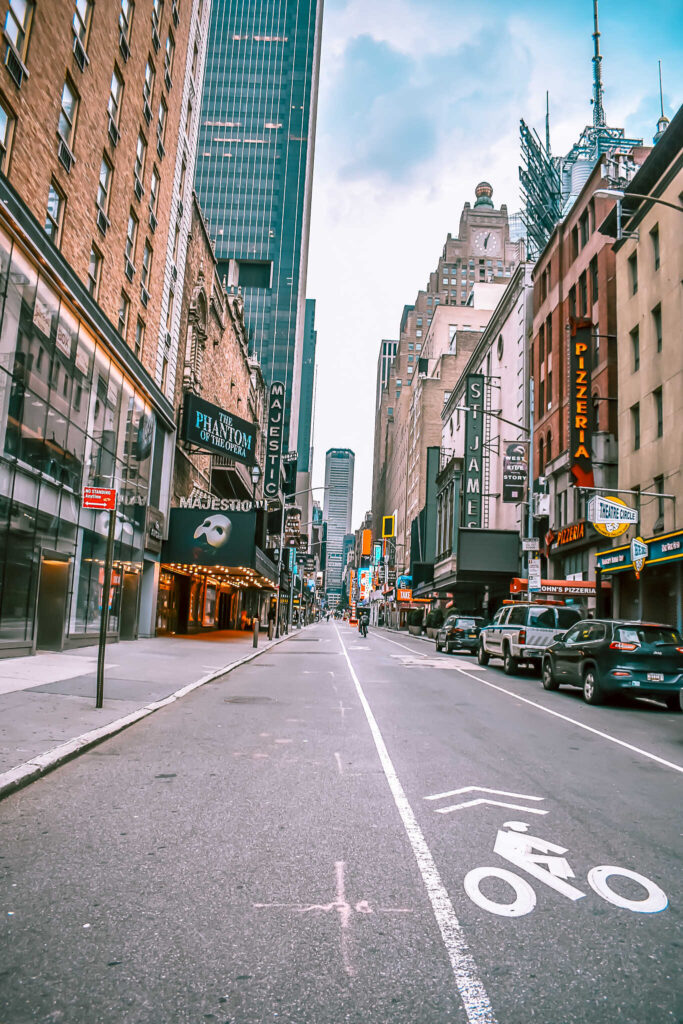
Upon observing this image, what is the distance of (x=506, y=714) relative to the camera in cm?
1221

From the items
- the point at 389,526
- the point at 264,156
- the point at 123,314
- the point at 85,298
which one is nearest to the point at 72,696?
the point at 85,298

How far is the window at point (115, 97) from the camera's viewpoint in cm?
2219

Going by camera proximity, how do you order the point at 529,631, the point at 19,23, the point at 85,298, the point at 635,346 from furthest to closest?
the point at 635,346, the point at 529,631, the point at 85,298, the point at 19,23

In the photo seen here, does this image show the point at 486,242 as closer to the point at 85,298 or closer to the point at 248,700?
the point at 85,298

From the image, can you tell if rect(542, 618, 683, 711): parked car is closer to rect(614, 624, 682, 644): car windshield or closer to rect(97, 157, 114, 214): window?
rect(614, 624, 682, 644): car windshield

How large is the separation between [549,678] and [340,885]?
1372cm

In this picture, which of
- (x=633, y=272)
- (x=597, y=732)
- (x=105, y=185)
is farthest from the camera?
(x=633, y=272)

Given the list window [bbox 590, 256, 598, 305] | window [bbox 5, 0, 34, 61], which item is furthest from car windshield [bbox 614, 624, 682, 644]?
window [bbox 590, 256, 598, 305]

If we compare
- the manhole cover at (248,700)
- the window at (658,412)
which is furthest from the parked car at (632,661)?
the window at (658,412)

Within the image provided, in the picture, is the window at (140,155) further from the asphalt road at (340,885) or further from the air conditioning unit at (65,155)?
the asphalt road at (340,885)

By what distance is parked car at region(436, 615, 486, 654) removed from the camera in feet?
105

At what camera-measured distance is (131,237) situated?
82.0 ft

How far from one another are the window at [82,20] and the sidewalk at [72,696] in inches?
663

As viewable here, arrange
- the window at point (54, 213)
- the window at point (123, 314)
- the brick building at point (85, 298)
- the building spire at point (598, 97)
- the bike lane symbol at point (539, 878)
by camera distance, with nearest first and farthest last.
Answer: the bike lane symbol at point (539, 878), the brick building at point (85, 298), the window at point (54, 213), the window at point (123, 314), the building spire at point (598, 97)
